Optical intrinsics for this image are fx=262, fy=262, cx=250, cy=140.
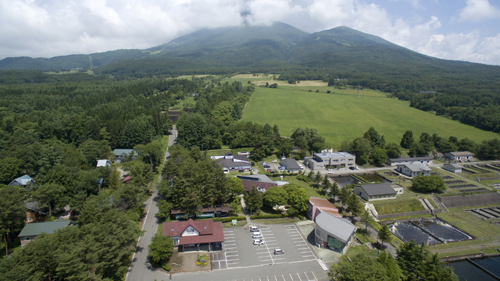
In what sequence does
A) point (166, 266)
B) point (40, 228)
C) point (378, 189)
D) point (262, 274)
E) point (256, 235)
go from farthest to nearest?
point (378, 189), point (256, 235), point (40, 228), point (262, 274), point (166, 266)

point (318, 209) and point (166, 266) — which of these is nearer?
point (166, 266)

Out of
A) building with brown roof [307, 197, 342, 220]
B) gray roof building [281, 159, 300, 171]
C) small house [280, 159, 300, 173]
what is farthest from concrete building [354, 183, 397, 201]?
gray roof building [281, 159, 300, 171]

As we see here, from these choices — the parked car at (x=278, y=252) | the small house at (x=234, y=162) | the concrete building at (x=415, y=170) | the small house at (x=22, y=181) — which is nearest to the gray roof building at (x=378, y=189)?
the concrete building at (x=415, y=170)

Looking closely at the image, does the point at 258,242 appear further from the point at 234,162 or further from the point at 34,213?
the point at 34,213

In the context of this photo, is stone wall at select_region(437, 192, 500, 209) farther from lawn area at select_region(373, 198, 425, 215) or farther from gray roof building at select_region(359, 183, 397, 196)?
gray roof building at select_region(359, 183, 397, 196)

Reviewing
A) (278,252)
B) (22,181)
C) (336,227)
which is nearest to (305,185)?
(336,227)

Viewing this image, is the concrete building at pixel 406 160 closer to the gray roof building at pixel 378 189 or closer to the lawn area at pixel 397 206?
the gray roof building at pixel 378 189
